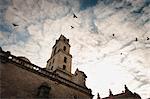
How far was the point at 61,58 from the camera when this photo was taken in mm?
30750

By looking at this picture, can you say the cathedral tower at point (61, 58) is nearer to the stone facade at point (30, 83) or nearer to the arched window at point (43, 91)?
the stone facade at point (30, 83)

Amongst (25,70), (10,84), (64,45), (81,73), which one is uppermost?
(64,45)

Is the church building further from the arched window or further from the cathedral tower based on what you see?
the cathedral tower

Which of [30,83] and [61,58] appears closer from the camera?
[30,83]

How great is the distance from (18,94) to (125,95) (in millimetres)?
24472

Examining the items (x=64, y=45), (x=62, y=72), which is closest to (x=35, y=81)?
(x=62, y=72)

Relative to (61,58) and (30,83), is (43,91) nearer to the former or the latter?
(30,83)

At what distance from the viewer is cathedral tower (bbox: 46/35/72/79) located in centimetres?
2897

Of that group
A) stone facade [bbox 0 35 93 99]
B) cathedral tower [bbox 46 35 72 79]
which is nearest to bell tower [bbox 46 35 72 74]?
cathedral tower [bbox 46 35 72 79]

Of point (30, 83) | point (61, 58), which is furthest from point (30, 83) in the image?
point (61, 58)

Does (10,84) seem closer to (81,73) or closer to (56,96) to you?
(56,96)

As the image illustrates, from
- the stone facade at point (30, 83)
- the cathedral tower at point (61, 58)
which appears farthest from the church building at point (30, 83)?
the cathedral tower at point (61, 58)

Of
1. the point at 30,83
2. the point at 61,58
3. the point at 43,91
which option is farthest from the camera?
the point at 61,58

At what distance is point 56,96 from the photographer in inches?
774
